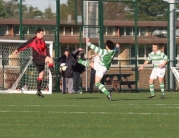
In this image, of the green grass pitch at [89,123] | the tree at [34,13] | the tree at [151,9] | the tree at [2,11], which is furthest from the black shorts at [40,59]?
the tree at [2,11]

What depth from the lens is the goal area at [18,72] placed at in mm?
27969

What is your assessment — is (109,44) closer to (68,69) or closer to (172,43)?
(68,69)

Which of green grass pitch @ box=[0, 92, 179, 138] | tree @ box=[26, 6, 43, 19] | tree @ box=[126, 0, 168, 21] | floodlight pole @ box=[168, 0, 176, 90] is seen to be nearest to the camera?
green grass pitch @ box=[0, 92, 179, 138]

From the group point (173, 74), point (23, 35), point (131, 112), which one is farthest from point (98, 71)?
point (173, 74)

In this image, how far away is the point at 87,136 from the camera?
9.93m

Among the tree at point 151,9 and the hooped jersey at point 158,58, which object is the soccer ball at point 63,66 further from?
the tree at point 151,9

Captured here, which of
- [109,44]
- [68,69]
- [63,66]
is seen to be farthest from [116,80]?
[109,44]

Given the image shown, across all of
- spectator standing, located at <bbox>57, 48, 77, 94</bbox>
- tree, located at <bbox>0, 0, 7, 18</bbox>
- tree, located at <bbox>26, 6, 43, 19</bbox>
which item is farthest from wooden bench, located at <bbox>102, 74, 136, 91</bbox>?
tree, located at <bbox>0, 0, 7, 18</bbox>

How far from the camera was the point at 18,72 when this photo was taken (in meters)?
28.6

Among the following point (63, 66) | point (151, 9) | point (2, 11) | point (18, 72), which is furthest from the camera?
point (2, 11)

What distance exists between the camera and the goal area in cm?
2797

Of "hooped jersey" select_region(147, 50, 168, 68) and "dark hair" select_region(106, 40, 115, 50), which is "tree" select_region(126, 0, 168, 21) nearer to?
"hooped jersey" select_region(147, 50, 168, 68)

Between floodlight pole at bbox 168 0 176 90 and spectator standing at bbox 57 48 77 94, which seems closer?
spectator standing at bbox 57 48 77 94

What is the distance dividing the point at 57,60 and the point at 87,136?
1995 cm
